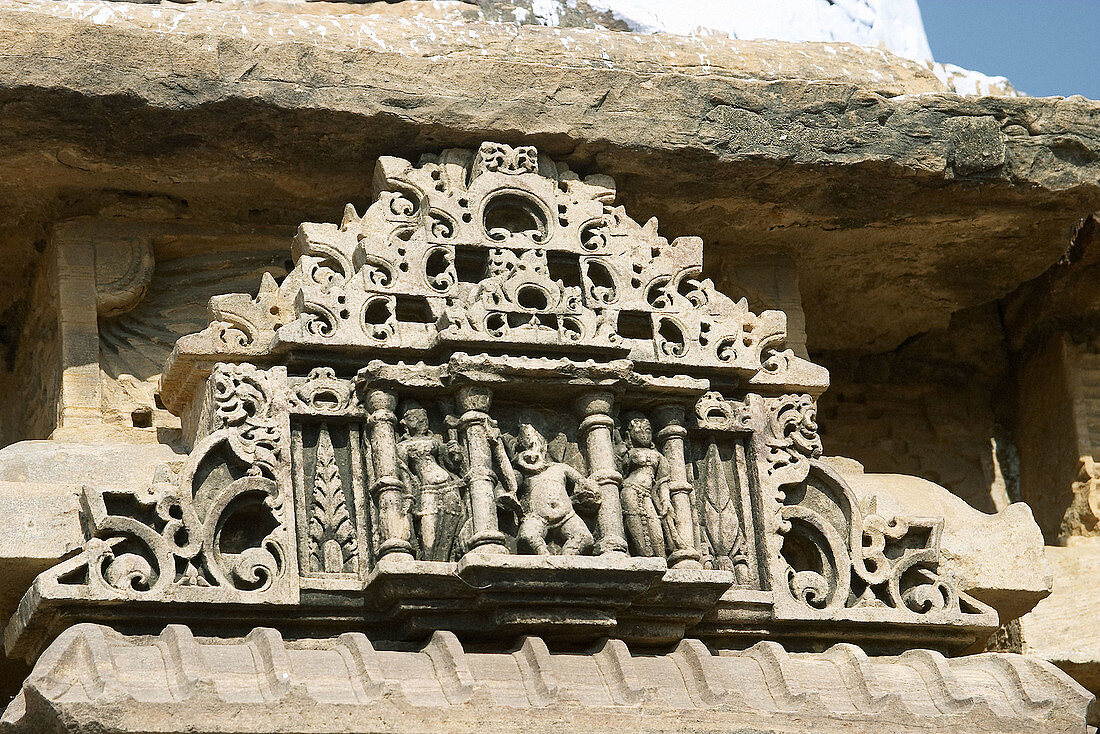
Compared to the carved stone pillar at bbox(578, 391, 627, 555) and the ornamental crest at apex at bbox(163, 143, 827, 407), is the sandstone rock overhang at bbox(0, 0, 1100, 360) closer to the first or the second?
the ornamental crest at apex at bbox(163, 143, 827, 407)

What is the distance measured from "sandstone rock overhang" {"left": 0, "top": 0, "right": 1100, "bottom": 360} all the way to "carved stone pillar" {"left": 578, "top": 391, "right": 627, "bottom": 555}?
0.89 metres

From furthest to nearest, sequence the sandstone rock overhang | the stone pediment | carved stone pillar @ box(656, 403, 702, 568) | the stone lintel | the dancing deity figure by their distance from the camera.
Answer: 1. the sandstone rock overhang
2. carved stone pillar @ box(656, 403, 702, 568)
3. the dancing deity figure
4. the stone pediment
5. the stone lintel

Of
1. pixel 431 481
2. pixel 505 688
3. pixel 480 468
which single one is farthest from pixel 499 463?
pixel 505 688

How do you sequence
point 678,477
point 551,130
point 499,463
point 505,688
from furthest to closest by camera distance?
point 551,130, point 678,477, point 499,463, point 505,688

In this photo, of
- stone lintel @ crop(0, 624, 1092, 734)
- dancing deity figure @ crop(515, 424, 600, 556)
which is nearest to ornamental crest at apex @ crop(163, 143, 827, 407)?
dancing deity figure @ crop(515, 424, 600, 556)

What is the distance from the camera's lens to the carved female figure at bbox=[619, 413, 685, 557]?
4.69 metres

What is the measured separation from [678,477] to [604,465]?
0.24 metres

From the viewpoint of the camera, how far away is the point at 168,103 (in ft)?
16.3

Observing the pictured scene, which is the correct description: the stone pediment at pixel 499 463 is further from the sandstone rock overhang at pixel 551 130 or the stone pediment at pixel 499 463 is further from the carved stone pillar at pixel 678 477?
the sandstone rock overhang at pixel 551 130

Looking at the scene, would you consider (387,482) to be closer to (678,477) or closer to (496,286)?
(496,286)

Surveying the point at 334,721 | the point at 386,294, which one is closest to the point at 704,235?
the point at 386,294

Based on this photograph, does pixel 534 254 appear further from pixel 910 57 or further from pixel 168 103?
pixel 910 57

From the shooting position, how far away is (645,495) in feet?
15.6

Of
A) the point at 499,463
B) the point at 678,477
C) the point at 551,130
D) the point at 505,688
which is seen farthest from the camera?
the point at 551,130
